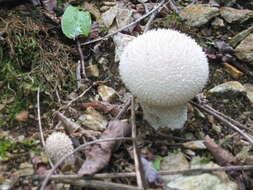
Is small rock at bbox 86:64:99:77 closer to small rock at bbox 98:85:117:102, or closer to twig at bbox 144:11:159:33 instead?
small rock at bbox 98:85:117:102

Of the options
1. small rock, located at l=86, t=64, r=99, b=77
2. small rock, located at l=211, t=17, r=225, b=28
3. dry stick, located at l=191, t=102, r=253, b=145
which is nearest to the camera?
dry stick, located at l=191, t=102, r=253, b=145

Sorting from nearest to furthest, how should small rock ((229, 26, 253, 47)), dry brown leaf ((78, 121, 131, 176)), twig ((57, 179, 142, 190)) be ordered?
twig ((57, 179, 142, 190)) → dry brown leaf ((78, 121, 131, 176)) → small rock ((229, 26, 253, 47))

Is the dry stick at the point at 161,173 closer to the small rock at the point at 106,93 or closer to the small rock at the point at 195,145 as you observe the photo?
the small rock at the point at 195,145

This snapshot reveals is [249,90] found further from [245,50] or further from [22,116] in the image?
[22,116]

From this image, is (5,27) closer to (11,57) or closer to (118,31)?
(11,57)

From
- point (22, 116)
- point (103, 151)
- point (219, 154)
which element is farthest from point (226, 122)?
point (22, 116)

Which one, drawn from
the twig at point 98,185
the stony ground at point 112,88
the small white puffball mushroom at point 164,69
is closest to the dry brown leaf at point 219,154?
the stony ground at point 112,88

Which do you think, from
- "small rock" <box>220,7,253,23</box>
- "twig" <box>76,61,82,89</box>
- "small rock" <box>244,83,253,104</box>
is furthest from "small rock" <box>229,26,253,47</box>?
"twig" <box>76,61,82,89</box>

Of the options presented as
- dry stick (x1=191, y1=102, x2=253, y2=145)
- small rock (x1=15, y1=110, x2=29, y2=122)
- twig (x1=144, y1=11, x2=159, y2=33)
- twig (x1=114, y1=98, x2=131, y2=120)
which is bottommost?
dry stick (x1=191, y1=102, x2=253, y2=145)
